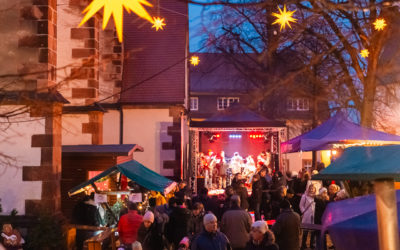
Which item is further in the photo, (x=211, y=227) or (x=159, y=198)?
(x=159, y=198)

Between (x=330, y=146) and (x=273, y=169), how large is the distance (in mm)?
6896

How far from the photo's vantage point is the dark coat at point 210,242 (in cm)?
757

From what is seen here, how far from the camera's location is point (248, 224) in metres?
9.62

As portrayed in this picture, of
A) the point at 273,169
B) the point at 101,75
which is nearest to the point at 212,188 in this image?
the point at 273,169

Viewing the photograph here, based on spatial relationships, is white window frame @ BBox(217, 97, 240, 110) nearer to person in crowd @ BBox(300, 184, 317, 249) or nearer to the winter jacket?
person in crowd @ BBox(300, 184, 317, 249)

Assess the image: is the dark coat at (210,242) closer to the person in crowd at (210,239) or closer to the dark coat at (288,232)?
the person in crowd at (210,239)

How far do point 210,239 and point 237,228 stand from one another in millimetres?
1959

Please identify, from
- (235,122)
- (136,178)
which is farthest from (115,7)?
(235,122)

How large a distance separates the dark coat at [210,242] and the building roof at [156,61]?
41.1 feet

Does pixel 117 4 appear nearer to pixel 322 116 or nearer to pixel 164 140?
pixel 164 140

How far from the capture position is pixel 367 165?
3326 millimetres

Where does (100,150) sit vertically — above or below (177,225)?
above

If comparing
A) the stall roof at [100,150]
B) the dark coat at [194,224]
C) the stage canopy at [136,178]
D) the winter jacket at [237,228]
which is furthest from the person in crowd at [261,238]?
the stall roof at [100,150]

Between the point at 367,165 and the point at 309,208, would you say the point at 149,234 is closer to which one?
the point at 309,208
